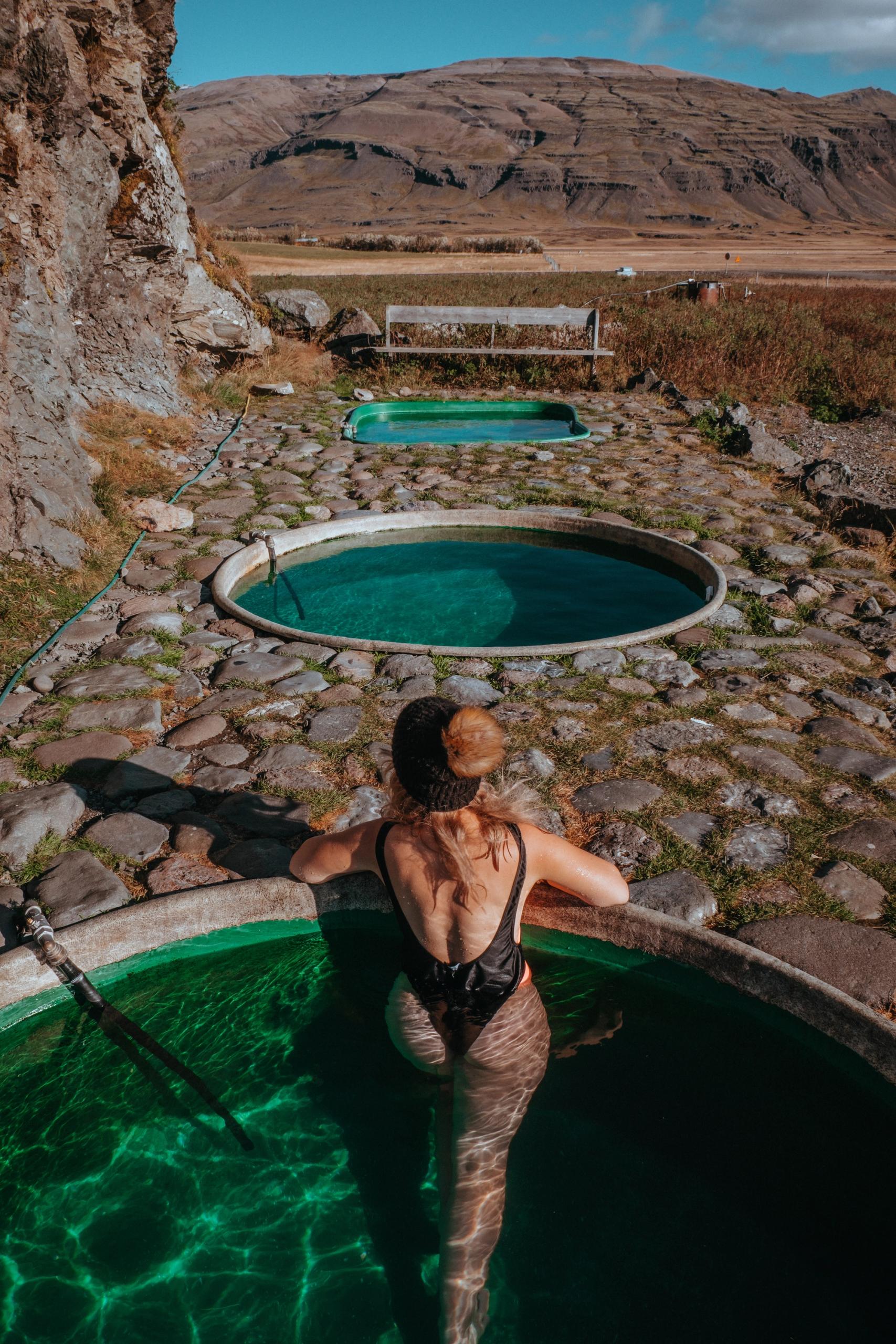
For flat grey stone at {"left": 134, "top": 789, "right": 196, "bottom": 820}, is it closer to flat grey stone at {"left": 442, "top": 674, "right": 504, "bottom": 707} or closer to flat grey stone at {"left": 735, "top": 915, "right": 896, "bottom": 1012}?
flat grey stone at {"left": 442, "top": 674, "right": 504, "bottom": 707}

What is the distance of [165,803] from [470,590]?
4469 mm

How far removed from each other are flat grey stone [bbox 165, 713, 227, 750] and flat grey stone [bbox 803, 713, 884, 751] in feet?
10.4

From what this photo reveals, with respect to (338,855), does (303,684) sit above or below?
below

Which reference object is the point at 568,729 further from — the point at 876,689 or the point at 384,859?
the point at 384,859

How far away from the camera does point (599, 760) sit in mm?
4559

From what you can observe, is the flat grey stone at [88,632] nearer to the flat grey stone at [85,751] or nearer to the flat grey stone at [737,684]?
the flat grey stone at [85,751]

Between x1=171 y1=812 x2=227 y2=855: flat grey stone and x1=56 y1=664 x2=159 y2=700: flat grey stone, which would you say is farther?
x1=56 y1=664 x2=159 y2=700: flat grey stone

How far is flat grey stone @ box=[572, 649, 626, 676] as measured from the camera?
5506 millimetres

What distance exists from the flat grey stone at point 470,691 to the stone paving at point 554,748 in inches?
0.5

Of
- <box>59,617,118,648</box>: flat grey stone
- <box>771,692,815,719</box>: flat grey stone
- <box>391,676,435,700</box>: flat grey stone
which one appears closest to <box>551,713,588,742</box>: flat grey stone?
<box>391,676,435,700</box>: flat grey stone

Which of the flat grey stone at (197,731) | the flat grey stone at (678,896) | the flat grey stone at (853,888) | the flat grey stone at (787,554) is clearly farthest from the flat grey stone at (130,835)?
the flat grey stone at (787,554)

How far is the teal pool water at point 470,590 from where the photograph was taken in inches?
289

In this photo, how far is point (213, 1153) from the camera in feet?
9.89

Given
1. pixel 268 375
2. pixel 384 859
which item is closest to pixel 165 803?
pixel 384 859
